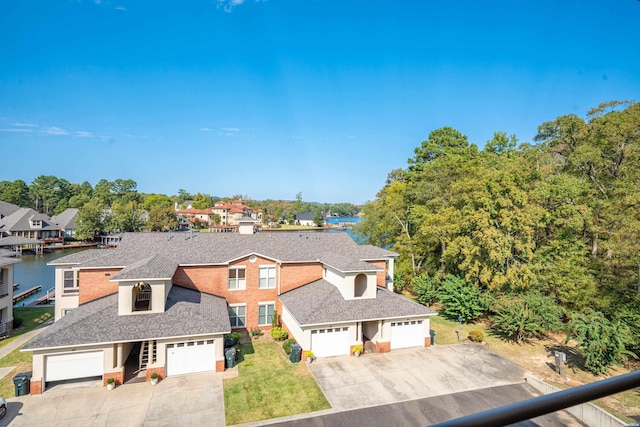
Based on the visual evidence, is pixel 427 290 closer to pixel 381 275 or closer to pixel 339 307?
pixel 381 275

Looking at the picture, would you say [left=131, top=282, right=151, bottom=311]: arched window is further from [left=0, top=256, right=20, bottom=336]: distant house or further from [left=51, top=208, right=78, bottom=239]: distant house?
[left=51, top=208, right=78, bottom=239]: distant house

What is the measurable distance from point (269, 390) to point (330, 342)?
4566 millimetres

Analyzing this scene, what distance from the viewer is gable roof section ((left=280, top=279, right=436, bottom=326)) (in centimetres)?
1912

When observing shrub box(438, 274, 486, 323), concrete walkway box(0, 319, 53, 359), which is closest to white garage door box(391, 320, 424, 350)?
shrub box(438, 274, 486, 323)

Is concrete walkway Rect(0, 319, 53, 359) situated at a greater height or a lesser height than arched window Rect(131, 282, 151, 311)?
lesser

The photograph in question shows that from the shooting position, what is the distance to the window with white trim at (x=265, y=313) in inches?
915

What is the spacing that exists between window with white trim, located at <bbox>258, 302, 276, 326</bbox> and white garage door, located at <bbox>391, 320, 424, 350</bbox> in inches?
311

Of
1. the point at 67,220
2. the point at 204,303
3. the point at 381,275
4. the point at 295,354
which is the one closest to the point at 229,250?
the point at 204,303

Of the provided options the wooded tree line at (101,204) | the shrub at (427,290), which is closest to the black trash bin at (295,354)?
the shrub at (427,290)

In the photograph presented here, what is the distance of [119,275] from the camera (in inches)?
684

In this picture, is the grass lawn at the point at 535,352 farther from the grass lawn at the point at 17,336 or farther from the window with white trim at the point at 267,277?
the grass lawn at the point at 17,336

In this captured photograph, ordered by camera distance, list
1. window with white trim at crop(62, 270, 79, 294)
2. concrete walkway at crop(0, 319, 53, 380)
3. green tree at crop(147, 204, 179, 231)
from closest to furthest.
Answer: concrete walkway at crop(0, 319, 53, 380), window with white trim at crop(62, 270, 79, 294), green tree at crop(147, 204, 179, 231)

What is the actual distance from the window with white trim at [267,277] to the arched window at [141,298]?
6.65 metres

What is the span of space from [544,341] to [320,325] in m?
14.1
